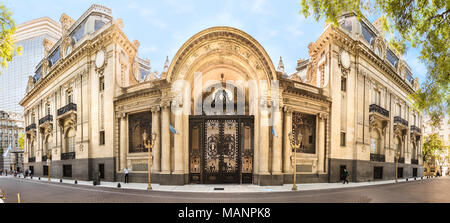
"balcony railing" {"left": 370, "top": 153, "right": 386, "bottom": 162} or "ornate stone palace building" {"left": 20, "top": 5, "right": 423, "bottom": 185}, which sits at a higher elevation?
"ornate stone palace building" {"left": 20, "top": 5, "right": 423, "bottom": 185}

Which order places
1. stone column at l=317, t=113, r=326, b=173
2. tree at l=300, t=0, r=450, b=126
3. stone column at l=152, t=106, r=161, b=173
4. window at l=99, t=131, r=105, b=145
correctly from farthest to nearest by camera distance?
window at l=99, t=131, r=105, b=145, stone column at l=317, t=113, r=326, b=173, stone column at l=152, t=106, r=161, b=173, tree at l=300, t=0, r=450, b=126

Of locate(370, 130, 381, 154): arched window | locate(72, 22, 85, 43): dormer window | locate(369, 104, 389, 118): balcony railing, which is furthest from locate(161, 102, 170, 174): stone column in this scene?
locate(370, 130, 381, 154): arched window

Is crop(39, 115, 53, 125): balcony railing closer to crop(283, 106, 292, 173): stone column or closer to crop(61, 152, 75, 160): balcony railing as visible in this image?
crop(61, 152, 75, 160): balcony railing

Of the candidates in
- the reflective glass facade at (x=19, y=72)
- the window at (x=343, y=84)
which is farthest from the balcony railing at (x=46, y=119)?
the window at (x=343, y=84)

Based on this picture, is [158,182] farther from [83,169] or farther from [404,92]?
[404,92]

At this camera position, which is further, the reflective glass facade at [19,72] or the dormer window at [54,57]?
the reflective glass facade at [19,72]

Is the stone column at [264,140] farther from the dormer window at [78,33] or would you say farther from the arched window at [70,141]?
the dormer window at [78,33]

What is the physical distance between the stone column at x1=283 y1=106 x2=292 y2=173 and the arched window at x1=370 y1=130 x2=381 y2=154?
13135 millimetres

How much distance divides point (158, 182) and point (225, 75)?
40.6 ft

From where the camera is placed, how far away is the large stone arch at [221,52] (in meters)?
17.8

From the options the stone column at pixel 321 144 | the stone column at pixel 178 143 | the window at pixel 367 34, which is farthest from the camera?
the window at pixel 367 34

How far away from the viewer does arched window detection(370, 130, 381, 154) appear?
80.8 ft

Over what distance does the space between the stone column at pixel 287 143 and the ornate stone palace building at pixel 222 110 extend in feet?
0.29
